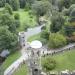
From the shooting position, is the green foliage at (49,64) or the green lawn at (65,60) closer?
the green foliage at (49,64)

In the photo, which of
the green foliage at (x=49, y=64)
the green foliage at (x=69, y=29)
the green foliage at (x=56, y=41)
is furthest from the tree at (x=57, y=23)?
the green foliage at (x=49, y=64)

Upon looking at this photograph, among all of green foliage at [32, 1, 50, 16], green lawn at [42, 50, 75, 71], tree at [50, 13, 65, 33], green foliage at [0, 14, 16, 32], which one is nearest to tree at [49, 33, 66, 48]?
green lawn at [42, 50, 75, 71]

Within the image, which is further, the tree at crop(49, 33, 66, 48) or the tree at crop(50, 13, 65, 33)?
the tree at crop(50, 13, 65, 33)

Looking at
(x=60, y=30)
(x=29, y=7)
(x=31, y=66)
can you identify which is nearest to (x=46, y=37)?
(x=60, y=30)

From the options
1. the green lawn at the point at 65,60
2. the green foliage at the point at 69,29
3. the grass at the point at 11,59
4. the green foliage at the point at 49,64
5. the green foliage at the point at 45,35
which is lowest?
the grass at the point at 11,59

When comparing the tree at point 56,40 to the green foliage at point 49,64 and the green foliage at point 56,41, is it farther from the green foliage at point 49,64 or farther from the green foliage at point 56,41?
the green foliage at point 49,64

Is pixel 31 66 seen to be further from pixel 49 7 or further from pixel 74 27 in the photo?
pixel 49 7

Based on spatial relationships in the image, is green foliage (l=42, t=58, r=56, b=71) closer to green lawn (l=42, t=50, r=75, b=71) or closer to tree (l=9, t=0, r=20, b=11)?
green lawn (l=42, t=50, r=75, b=71)

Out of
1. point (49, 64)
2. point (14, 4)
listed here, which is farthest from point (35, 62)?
point (14, 4)
